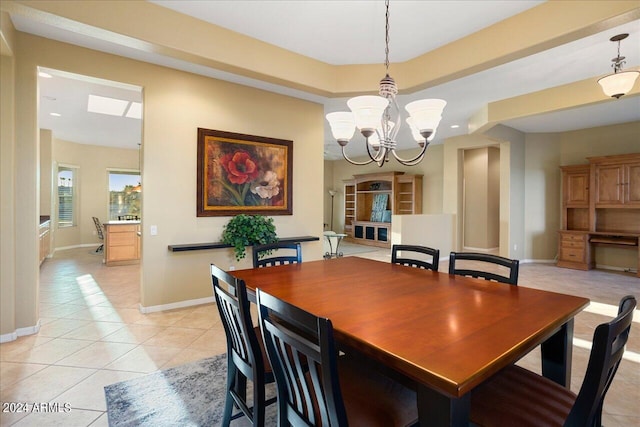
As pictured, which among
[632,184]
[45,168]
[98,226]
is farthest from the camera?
[98,226]

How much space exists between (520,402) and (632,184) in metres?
6.64

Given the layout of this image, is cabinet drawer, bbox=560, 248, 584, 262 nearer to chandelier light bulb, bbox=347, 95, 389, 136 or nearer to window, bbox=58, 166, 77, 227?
chandelier light bulb, bbox=347, 95, 389, 136

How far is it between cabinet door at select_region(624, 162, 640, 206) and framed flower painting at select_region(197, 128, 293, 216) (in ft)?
19.9

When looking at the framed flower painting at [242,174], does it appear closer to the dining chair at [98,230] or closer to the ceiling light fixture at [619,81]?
the ceiling light fixture at [619,81]

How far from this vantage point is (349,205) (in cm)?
1088

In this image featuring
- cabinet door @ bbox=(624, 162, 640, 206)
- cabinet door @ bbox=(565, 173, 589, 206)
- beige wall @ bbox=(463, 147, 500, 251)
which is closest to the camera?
cabinet door @ bbox=(624, 162, 640, 206)

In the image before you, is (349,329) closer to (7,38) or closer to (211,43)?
(211,43)

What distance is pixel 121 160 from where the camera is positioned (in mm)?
9008

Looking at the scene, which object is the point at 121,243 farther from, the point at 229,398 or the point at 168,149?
the point at 229,398

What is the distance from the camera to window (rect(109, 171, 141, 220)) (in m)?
9.01

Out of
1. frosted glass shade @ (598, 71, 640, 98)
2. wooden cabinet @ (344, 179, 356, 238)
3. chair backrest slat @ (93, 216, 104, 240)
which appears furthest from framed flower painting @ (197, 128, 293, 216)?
wooden cabinet @ (344, 179, 356, 238)

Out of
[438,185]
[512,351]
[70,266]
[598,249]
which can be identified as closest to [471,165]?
[438,185]

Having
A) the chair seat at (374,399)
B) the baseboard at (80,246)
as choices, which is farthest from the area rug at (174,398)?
the baseboard at (80,246)

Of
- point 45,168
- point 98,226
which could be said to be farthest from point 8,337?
point 98,226
